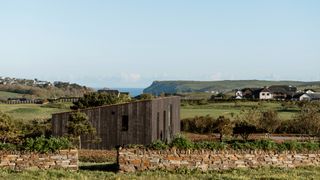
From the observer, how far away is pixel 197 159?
18719 millimetres

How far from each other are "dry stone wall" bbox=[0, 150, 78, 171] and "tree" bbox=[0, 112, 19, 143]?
16854 millimetres

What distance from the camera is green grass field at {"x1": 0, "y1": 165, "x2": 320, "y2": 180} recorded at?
16641 mm

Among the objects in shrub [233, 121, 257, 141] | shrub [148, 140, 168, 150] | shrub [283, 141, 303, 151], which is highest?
shrub [148, 140, 168, 150]

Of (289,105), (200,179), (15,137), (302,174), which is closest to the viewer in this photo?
(200,179)

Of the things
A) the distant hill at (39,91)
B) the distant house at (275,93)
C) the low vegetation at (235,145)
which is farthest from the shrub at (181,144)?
the distant house at (275,93)

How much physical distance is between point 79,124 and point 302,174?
68.0ft

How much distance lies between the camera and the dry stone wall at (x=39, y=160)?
1797cm

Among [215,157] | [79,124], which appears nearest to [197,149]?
[215,157]

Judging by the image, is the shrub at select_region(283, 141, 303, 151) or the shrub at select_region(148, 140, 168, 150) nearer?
the shrub at select_region(148, 140, 168, 150)

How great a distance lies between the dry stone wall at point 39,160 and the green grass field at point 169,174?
1.70ft

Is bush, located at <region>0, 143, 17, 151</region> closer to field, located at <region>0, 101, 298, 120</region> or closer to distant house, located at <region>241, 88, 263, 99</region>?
field, located at <region>0, 101, 298, 120</region>

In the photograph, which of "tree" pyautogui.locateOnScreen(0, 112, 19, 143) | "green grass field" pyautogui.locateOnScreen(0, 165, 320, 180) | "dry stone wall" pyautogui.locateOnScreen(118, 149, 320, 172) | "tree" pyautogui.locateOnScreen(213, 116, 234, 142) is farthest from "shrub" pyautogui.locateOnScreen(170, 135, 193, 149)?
"tree" pyautogui.locateOnScreen(213, 116, 234, 142)

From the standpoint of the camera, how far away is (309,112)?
50.5 meters

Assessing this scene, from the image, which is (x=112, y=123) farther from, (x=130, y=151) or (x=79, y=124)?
(x=130, y=151)
